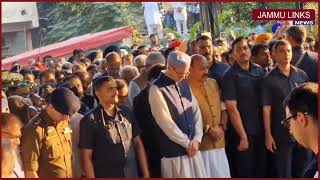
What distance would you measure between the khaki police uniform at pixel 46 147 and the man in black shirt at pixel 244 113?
6.08 ft

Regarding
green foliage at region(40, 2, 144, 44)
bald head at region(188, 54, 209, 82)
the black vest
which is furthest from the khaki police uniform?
green foliage at region(40, 2, 144, 44)

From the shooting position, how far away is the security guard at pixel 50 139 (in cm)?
512

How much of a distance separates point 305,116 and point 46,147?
2592 mm

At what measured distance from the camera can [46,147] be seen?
5.17 metres

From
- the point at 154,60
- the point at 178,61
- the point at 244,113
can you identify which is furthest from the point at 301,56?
the point at 178,61

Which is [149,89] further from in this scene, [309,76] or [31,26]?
[31,26]

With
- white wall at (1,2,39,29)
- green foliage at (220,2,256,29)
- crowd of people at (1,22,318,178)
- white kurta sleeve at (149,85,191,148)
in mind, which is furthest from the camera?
white wall at (1,2,39,29)

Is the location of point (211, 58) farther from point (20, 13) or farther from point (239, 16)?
point (20, 13)

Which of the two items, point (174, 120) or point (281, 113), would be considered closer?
point (174, 120)

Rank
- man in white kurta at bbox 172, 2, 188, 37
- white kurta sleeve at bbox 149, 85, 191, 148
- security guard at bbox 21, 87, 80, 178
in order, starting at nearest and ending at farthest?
security guard at bbox 21, 87, 80, 178
white kurta sleeve at bbox 149, 85, 191, 148
man in white kurta at bbox 172, 2, 188, 37

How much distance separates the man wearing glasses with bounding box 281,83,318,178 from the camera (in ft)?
10.4

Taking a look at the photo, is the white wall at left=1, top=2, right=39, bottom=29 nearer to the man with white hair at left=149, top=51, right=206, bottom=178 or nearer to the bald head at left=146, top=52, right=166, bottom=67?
the bald head at left=146, top=52, right=166, bottom=67

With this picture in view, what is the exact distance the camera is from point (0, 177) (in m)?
3.86

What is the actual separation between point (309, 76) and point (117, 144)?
95.3 inches
